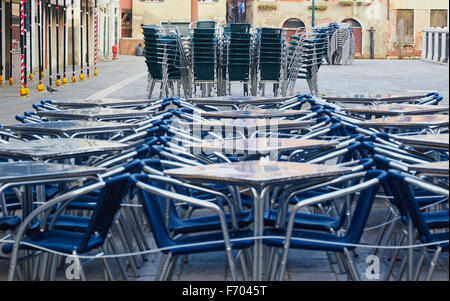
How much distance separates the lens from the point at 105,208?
441 centimetres

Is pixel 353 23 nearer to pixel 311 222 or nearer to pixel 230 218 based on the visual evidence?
pixel 230 218

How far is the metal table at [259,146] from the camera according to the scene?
17.9ft

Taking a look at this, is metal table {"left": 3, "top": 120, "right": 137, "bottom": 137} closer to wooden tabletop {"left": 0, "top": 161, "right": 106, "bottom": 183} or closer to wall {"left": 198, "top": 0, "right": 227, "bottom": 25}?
wooden tabletop {"left": 0, "top": 161, "right": 106, "bottom": 183}

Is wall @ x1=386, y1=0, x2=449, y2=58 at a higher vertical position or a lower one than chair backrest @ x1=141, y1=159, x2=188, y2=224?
higher

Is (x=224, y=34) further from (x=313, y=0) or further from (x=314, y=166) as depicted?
(x=313, y=0)

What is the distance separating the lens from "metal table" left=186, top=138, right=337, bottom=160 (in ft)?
17.9

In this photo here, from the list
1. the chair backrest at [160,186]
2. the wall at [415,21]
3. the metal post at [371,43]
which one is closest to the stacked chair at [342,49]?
the metal post at [371,43]

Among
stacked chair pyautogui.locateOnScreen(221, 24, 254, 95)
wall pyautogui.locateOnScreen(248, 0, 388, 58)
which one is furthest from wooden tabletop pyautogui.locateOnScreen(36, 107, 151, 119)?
wall pyautogui.locateOnScreen(248, 0, 388, 58)

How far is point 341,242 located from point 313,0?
5144 cm

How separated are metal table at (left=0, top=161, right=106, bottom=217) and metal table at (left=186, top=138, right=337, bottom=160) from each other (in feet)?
Result: 3.61

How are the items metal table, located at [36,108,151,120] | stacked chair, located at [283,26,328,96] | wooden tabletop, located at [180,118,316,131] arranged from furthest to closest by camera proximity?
1. stacked chair, located at [283,26,328,96]
2. metal table, located at [36,108,151,120]
3. wooden tabletop, located at [180,118,316,131]

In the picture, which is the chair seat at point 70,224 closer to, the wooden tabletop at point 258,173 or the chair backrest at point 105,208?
the chair backrest at point 105,208

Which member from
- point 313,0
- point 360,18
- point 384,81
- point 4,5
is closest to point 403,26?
point 360,18

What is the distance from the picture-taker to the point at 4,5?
22828mm
